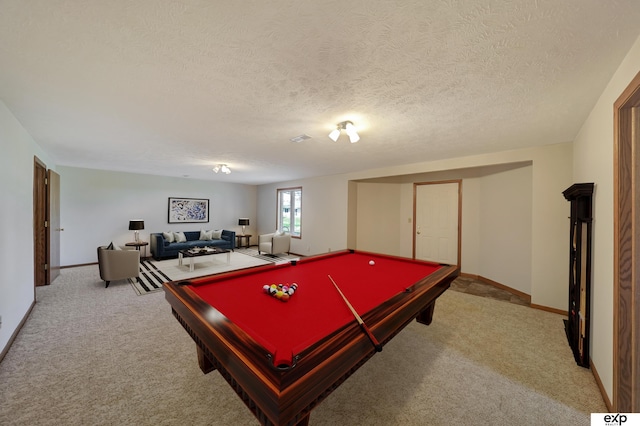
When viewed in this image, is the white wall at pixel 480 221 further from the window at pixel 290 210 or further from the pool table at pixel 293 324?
the pool table at pixel 293 324

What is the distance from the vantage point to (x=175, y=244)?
6348 mm

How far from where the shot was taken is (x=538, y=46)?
1360 millimetres

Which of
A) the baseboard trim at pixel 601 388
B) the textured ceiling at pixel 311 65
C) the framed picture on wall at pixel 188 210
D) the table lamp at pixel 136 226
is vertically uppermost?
the textured ceiling at pixel 311 65

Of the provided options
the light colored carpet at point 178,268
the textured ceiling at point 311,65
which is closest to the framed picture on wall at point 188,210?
the light colored carpet at point 178,268

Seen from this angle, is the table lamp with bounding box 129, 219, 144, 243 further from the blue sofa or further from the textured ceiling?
the textured ceiling

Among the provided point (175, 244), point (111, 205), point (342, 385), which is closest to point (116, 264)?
point (175, 244)

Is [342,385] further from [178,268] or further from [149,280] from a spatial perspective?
[178,268]

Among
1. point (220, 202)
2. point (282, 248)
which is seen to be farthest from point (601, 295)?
point (220, 202)

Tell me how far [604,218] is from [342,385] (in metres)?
2.38

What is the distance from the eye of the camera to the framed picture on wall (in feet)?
23.3

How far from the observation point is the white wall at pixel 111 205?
5562mm

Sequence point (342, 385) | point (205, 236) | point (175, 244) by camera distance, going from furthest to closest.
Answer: point (205, 236) < point (175, 244) < point (342, 385)

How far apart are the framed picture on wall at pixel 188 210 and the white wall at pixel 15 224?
4.00 meters

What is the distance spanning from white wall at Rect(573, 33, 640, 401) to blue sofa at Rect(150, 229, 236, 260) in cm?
721
